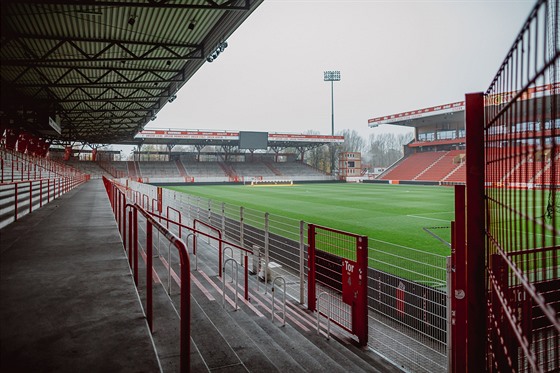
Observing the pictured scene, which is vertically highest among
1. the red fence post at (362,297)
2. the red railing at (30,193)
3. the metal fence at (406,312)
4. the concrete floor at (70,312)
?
the red railing at (30,193)

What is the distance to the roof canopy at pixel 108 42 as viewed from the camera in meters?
8.68

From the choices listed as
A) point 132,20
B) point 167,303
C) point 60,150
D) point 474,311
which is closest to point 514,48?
point 474,311

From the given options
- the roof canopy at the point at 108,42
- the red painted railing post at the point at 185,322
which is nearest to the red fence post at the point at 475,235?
the red painted railing post at the point at 185,322

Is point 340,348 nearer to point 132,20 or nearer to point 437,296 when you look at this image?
point 437,296

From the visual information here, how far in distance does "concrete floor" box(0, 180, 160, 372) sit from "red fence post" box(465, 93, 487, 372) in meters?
2.17

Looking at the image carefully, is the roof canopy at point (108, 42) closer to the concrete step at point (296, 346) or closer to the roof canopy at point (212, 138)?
the concrete step at point (296, 346)

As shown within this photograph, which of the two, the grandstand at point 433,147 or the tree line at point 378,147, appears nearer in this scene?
the grandstand at point 433,147

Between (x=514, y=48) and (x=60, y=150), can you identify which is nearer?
(x=514, y=48)

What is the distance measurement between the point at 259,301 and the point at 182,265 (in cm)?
488

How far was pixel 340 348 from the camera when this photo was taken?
16.8 feet

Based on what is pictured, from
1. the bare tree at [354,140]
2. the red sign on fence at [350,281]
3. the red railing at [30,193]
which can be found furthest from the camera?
the bare tree at [354,140]

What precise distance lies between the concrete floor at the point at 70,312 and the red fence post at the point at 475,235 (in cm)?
217

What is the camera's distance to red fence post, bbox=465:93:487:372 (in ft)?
8.38

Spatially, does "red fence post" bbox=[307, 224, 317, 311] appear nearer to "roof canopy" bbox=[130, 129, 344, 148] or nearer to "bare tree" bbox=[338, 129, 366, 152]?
"roof canopy" bbox=[130, 129, 344, 148]
